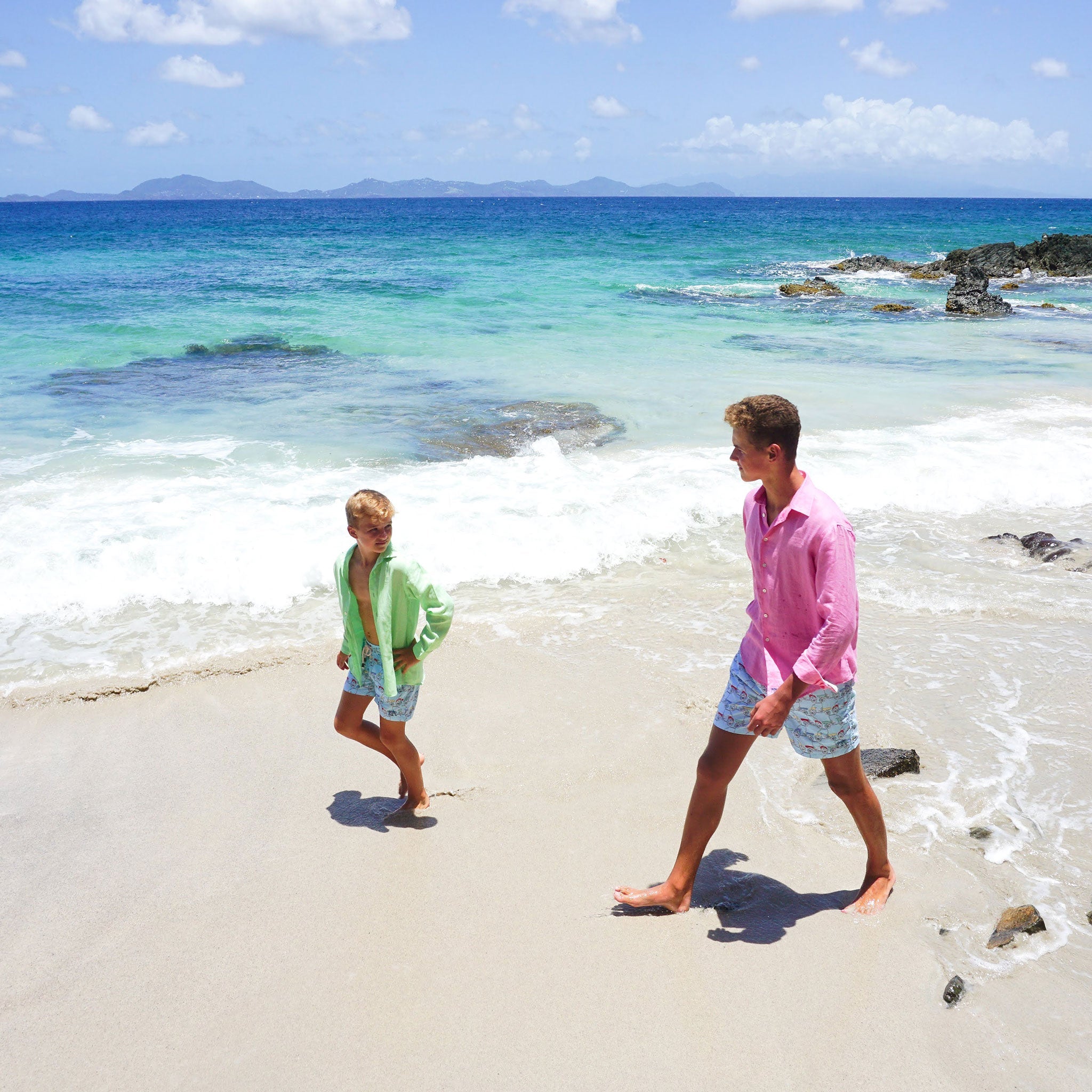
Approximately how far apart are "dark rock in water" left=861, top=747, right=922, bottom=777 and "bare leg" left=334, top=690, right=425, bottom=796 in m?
2.06

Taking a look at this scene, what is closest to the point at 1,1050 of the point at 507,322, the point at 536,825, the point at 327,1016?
the point at 327,1016

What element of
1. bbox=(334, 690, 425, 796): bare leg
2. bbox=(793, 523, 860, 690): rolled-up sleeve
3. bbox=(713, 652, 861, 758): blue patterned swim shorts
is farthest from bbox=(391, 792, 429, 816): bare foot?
bbox=(793, 523, 860, 690): rolled-up sleeve

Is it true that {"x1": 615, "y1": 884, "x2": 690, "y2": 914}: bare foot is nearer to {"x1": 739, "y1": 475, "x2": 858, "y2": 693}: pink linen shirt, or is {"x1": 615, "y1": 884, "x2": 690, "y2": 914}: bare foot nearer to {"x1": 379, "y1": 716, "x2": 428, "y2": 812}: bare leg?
{"x1": 739, "y1": 475, "x2": 858, "y2": 693}: pink linen shirt

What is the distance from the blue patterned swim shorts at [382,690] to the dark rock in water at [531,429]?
6.15 metres

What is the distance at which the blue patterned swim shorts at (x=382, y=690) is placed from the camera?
3.61m

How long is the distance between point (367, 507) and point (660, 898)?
1762 millimetres

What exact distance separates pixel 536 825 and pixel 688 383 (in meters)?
10.7

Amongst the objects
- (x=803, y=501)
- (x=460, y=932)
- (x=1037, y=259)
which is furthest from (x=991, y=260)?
(x=460, y=932)

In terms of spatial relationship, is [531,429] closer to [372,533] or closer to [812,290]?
[372,533]

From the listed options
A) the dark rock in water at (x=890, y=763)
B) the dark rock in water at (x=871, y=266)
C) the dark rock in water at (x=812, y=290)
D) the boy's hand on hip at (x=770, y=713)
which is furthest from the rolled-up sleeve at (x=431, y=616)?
the dark rock in water at (x=871, y=266)

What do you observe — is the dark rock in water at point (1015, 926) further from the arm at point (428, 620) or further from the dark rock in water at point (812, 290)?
the dark rock in water at point (812, 290)

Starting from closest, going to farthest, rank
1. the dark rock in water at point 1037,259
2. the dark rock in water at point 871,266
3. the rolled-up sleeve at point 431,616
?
the rolled-up sleeve at point 431,616
the dark rock in water at point 1037,259
the dark rock in water at point 871,266

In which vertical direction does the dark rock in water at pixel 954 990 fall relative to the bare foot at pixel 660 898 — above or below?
below

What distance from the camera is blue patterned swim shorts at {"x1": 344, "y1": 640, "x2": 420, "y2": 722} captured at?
142 inches
